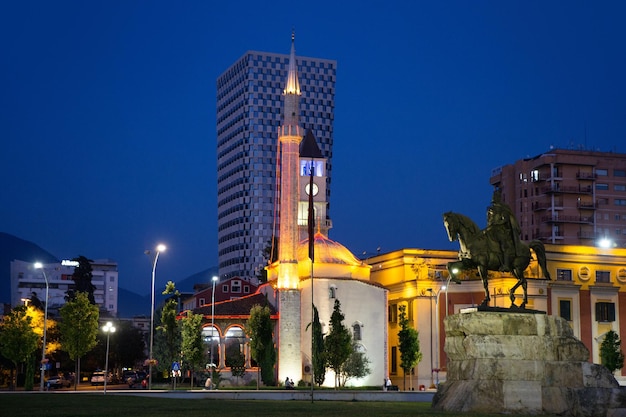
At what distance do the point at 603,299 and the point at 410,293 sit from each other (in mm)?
17896

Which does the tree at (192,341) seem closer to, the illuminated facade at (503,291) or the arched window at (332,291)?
the arched window at (332,291)

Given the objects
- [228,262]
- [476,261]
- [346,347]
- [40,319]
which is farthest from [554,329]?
[228,262]

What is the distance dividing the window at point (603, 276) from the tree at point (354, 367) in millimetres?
24439

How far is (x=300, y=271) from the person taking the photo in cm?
8225

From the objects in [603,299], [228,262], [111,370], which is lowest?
[111,370]

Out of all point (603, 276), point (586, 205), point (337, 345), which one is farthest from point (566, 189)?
point (337, 345)

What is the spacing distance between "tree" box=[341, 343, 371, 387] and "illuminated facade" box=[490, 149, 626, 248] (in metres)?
54.0

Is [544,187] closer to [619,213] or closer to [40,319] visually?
[619,213]

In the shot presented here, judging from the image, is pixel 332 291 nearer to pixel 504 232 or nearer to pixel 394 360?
pixel 394 360

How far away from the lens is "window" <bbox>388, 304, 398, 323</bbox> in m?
85.9

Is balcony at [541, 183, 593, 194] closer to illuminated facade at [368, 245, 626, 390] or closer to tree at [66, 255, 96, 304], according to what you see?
illuminated facade at [368, 245, 626, 390]

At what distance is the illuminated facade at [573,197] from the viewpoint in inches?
4938

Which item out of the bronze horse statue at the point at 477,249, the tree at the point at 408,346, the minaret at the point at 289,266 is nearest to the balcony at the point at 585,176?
the minaret at the point at 289,266

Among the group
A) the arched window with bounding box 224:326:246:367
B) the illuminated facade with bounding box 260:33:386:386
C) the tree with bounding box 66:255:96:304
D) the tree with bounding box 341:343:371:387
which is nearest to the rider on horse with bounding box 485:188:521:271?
the tree with bounding box 341:343:371:387
